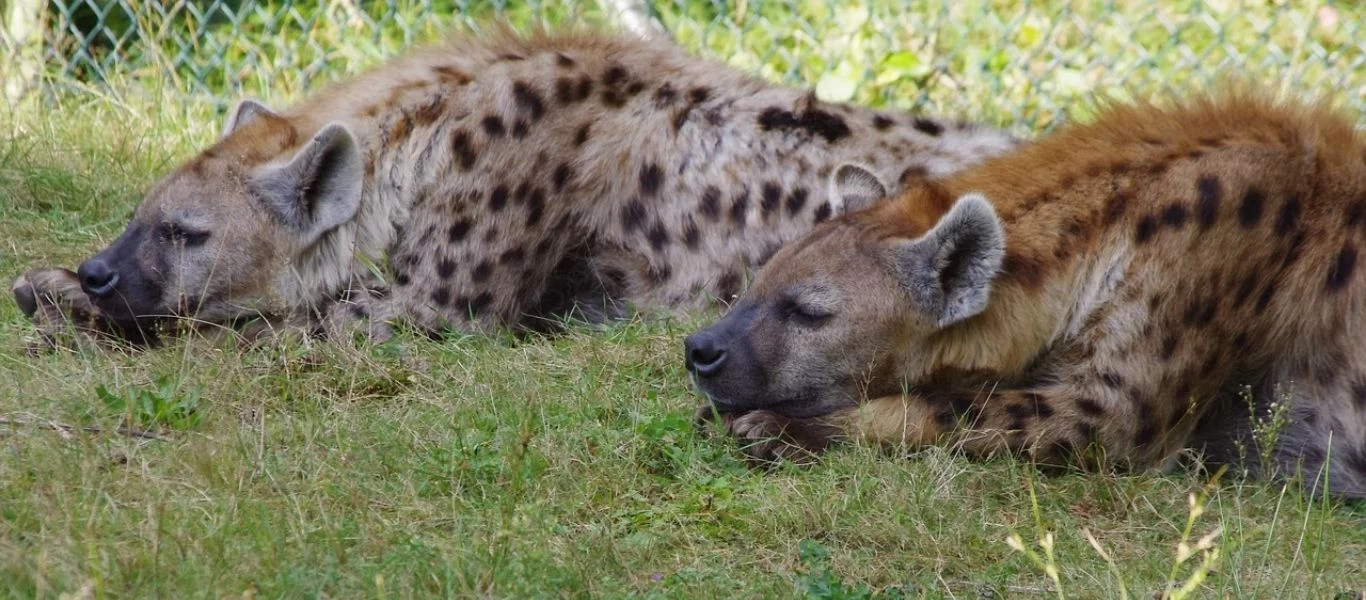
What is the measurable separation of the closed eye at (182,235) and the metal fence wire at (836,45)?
2.20 meters

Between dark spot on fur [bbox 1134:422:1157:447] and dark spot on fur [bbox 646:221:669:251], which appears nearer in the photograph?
dark spot on fur [bbox 1134:422:1157:447]

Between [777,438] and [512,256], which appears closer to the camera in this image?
[777,438]

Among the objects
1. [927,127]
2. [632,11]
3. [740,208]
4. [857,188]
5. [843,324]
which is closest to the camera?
[843,324]

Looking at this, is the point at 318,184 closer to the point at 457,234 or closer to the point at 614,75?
the point at 457,234

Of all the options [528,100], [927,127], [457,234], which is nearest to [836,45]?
[927,127]

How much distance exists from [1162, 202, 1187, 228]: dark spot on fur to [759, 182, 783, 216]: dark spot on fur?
1.27 m

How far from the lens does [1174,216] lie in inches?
150

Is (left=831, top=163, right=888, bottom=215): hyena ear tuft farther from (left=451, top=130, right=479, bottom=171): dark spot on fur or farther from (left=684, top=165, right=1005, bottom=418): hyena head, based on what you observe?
(left=451, top=130, right=479, bottom=171): dark spot on fur

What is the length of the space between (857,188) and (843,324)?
0.54 metres

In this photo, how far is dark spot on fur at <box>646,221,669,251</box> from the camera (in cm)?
484

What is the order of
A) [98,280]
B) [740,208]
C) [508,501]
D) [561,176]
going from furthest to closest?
[740,208]
[561,176]
[98,280]
[508,501]

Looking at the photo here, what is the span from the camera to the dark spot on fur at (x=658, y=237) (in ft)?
15.9

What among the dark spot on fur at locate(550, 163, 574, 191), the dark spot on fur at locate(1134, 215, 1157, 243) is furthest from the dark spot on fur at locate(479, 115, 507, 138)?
the dark spot on fur at locate(1134, 215, 1157, 243)

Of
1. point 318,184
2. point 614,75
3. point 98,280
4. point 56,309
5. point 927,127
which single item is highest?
point 614,75
